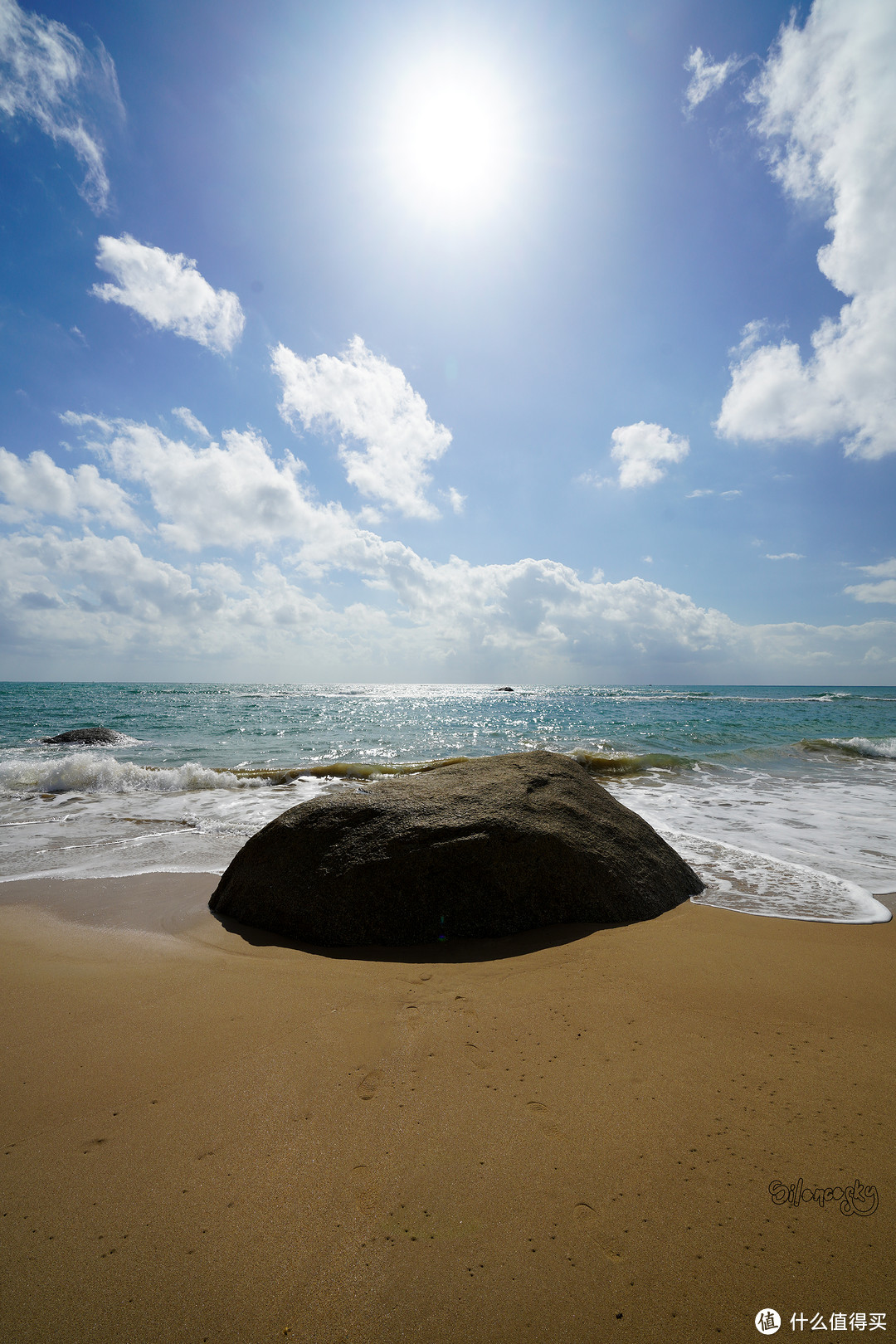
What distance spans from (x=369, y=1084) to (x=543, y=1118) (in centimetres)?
70

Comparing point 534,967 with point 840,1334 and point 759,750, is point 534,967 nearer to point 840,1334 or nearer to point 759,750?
point 840,1334

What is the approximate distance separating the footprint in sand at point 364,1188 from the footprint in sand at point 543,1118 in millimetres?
612

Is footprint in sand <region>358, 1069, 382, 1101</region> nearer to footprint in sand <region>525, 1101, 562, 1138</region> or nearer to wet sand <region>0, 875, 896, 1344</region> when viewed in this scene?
wet sand <region>0, 875, 896, 1344</region>

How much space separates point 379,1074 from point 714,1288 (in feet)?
4.25

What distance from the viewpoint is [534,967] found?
326 centimetres

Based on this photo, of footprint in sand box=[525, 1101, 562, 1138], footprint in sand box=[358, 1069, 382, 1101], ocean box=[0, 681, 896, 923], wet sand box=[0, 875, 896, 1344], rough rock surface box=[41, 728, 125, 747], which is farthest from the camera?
rough rock surface box=[41, 728, 125, 747]

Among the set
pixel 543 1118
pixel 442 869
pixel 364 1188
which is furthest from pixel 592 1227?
pixel 442 869

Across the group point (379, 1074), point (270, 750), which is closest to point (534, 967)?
point (379, 1074)

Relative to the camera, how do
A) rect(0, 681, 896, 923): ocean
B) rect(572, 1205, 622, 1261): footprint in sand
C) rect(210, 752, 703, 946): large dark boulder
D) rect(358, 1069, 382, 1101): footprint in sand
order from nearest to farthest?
rect(572, 1205, 622, 1261): footprint in sand → rect(358, 1069, 382, 1101): footprint in sand → rect(210, 752, 703, 946): large dark boulder → rect(0, 681, 896, 923): ocean

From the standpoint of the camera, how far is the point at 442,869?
3.82 m

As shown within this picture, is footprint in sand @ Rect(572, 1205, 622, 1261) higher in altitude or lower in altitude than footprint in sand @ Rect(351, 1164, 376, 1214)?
higher

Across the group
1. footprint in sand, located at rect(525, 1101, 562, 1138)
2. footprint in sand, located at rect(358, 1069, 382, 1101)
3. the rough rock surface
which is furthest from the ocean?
footprint in sand, located at rect(358, 1069, 382, 1101)

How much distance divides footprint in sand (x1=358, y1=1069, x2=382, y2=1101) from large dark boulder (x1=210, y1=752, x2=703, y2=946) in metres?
1.36

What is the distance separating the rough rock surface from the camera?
18.5m
